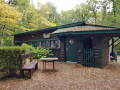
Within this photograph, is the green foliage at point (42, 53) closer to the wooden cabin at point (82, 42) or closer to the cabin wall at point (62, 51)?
the wooden cabin at point (82, 42)

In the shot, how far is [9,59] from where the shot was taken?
4059 millimetres

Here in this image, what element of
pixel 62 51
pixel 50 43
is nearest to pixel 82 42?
pixel 62 51

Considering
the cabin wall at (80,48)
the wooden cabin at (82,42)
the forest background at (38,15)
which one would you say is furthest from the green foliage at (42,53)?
the forest background at (38,15)

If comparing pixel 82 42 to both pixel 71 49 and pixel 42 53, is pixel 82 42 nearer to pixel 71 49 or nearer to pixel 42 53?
pixel 71 49

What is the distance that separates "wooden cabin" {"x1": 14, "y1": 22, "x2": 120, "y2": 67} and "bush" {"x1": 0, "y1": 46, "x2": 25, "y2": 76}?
432cm

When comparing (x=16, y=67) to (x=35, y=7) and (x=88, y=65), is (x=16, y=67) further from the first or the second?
(x=35, y=7)

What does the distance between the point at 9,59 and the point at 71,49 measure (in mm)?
5611

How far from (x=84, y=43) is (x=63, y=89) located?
206 inches

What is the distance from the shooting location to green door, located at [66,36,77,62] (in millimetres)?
8387

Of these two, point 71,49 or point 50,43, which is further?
point 50,43

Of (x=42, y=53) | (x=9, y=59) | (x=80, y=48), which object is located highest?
(x=80, y=48)

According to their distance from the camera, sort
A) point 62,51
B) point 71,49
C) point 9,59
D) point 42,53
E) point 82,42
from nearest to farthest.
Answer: point 9,59 < point 82,42 < point 71,49 < point 62,51 < point 42,53

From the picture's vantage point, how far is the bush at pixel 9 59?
157 inches

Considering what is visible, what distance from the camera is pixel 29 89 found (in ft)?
10.7
